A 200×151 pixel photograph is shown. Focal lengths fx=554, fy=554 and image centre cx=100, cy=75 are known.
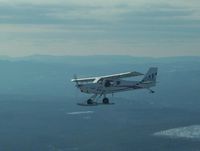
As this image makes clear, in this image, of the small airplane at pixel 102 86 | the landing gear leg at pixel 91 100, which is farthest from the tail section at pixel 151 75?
the landing gear leg at pixel 91 100

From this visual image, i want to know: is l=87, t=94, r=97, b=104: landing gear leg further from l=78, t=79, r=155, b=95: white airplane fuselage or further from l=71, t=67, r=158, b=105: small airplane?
l=78, t=79, r=155, b=95: white airplane fuselage

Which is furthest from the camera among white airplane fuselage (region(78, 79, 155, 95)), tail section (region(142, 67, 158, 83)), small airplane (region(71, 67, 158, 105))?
tail section (region(142, 67, 158, 83))

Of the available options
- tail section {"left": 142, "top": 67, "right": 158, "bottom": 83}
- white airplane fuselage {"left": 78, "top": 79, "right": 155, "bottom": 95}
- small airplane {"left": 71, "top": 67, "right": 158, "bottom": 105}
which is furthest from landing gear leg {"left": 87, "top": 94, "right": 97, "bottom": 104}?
tail section {"left": 142, "top": 67, "right": 158, "bottom": 83}

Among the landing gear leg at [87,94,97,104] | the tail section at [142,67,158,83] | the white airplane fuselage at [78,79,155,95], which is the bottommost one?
the landing gear leg at [87,94,97,104]

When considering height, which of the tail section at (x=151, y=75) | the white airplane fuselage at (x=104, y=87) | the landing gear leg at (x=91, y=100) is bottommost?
the landing gear leg at (x=91, y=100)

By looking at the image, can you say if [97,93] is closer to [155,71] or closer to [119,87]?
[119,87]

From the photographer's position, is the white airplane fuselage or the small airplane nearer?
the small airplane

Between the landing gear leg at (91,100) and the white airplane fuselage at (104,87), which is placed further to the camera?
the white airplane fuselage at (104,87)

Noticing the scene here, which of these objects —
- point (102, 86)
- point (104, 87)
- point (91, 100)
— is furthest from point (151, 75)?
point (91, 100)

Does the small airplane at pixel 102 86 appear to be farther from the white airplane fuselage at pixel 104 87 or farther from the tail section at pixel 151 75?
the tail section at pixel 151 75

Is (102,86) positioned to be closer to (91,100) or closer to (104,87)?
(104,87)

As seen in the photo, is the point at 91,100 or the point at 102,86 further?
the point at 102,86
